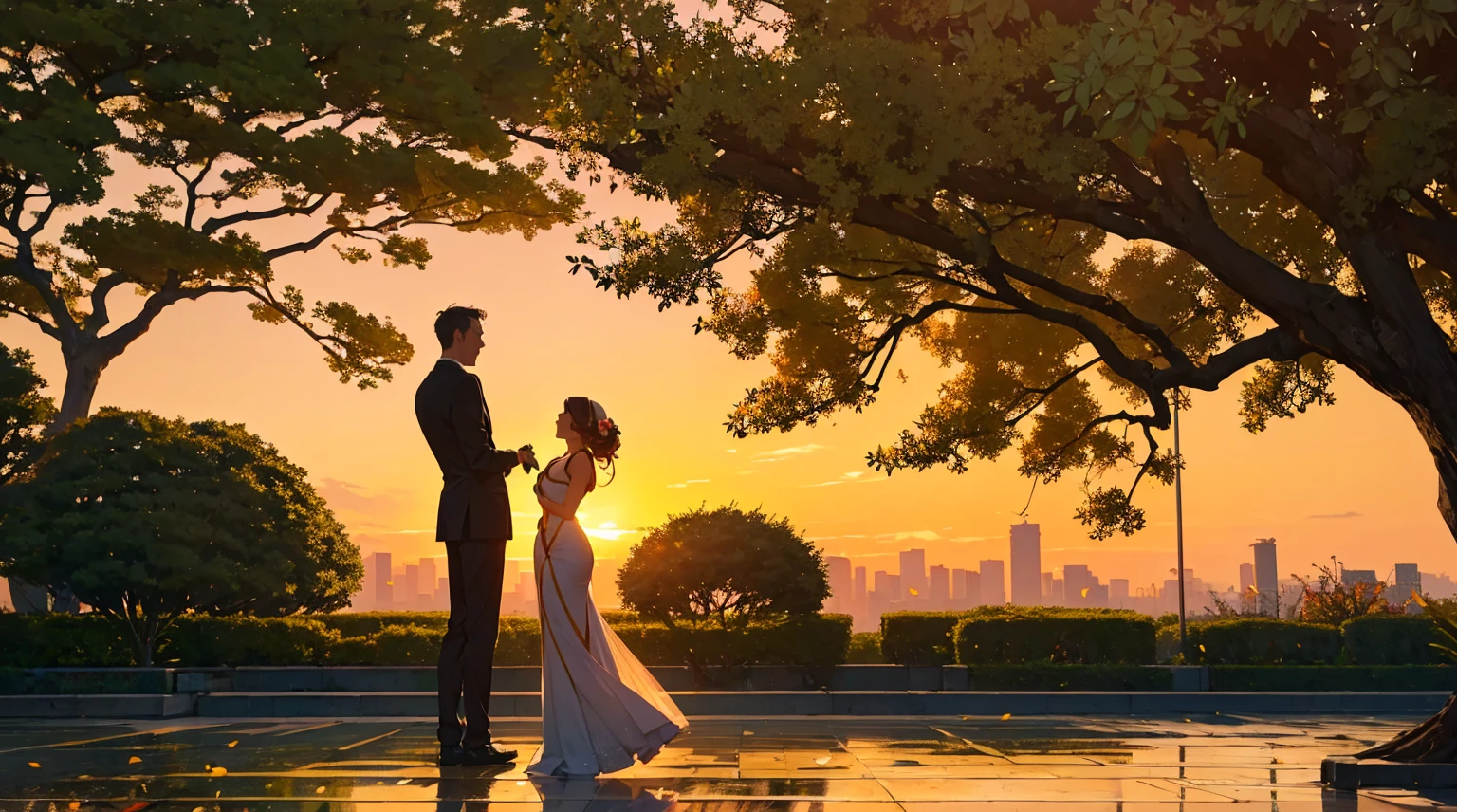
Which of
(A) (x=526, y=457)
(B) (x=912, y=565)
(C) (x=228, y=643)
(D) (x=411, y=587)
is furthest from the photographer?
(B) (x=912, y=565)

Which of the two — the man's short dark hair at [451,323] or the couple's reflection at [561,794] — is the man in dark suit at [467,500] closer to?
the man's short dark hair at [451,323]

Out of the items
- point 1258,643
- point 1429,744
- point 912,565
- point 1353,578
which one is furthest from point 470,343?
point 912,565

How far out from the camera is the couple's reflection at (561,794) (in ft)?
21.5

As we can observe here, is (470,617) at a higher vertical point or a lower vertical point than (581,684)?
higher

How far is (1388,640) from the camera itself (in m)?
19.8

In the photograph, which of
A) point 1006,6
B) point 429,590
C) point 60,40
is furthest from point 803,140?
point 429,590

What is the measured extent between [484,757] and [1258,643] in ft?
49.0

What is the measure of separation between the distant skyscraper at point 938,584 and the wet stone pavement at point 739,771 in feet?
562

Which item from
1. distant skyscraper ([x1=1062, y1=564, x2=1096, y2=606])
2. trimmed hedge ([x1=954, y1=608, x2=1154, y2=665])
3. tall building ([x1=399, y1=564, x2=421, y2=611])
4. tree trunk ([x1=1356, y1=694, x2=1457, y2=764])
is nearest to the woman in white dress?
tree trunk ([x1=1356, y1=694, x2=1457, y2=764])

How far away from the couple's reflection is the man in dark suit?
70 centimetres

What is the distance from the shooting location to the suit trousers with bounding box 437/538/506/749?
7.91m

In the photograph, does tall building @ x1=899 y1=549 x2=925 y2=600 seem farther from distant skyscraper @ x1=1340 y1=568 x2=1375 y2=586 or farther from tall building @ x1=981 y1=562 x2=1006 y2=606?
distant skyscraper @ x1=1340 y1=568 x2=1375 y2=586

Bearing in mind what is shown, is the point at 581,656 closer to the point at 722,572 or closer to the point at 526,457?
the point at 526,457

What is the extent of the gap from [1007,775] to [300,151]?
63.5 ft
